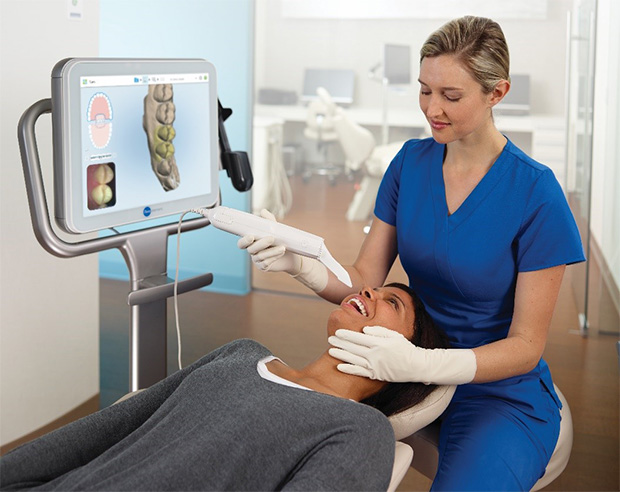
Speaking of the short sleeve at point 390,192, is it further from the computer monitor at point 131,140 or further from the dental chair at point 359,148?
the dental chair at point 359,148

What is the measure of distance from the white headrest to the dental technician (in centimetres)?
5

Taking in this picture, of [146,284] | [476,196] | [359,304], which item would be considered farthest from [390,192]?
[146,284]

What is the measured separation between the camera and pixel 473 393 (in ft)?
5.49

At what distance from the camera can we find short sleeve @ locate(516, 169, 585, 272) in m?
1.60

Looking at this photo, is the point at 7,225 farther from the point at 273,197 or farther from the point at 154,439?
the point at 273,197

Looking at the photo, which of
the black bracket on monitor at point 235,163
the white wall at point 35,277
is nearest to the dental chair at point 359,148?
the white wall at point 35,277

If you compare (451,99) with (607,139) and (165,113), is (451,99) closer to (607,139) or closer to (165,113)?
(165,113)

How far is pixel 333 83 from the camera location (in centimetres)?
380

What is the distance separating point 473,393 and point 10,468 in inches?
35.4

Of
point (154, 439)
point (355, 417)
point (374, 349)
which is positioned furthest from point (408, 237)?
point (154, 439)

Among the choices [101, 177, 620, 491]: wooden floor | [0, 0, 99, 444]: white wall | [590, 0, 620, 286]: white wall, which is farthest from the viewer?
[590, 0, 620, 286]: white wall

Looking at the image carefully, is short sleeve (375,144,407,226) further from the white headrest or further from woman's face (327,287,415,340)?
the white headrest

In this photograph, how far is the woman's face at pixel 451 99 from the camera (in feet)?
5.29

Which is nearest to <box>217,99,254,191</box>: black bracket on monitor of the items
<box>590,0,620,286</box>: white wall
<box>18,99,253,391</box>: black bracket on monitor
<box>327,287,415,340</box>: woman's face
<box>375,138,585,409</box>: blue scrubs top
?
<box>18,99,253,391</box>: black bracket on monitor
